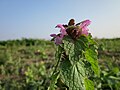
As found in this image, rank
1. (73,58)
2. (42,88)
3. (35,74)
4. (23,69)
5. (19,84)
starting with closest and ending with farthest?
1. (73,58)
2. (42,88)
3. (19,84)
4. (35,74)
5. (23,69)

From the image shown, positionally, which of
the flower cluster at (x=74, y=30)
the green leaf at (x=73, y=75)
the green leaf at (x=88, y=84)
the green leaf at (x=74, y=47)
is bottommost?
the green leaf at (x=88, y=84)

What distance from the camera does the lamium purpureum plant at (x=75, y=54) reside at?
109 centimetres

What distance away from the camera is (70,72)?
111cm

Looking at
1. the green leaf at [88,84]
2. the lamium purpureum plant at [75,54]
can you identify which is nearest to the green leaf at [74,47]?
the lamium purpureum plant at [75,54]

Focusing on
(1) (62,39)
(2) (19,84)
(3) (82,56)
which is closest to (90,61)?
(3) (82,56)

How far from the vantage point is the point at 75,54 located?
108cm

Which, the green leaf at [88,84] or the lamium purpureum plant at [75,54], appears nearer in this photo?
the lamium purpureum plant at [75,54]

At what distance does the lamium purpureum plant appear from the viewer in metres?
1.09

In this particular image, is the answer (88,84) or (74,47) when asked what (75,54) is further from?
(88,84)

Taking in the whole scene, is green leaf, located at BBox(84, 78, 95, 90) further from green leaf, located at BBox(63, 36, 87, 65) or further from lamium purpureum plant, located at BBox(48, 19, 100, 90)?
green leaf, located at BBox(63, 36, 87, 65)

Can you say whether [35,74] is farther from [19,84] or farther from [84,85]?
[84,85]

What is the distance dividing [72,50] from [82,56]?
0.19 ft

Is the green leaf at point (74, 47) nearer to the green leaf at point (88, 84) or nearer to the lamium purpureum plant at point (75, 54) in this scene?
the lamium purpureum plant at point (75, 54)

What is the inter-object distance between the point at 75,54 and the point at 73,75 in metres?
0.09
